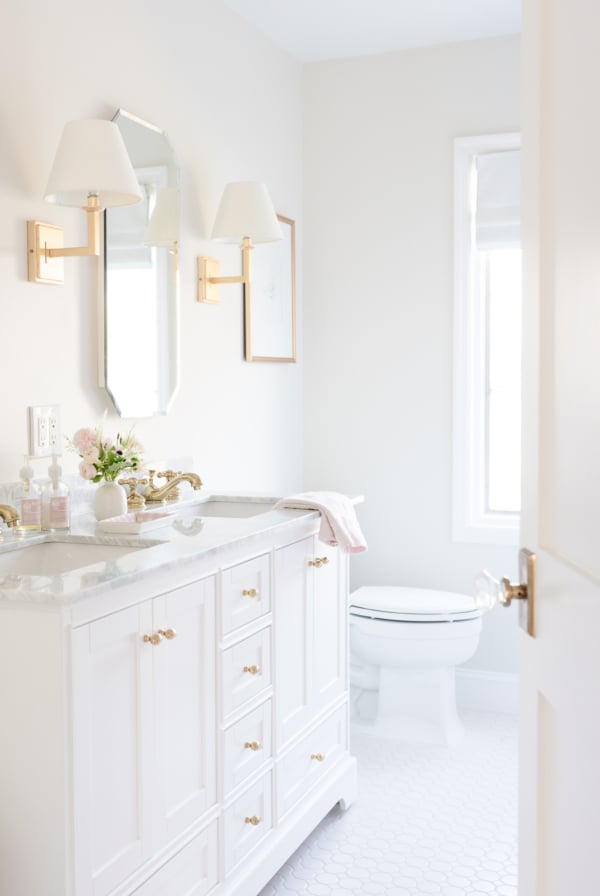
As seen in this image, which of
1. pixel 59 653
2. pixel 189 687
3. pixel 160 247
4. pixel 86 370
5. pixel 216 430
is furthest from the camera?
pixel 216 430

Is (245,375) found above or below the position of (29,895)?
above

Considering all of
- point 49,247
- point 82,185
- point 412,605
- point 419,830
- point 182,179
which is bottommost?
point 419,830

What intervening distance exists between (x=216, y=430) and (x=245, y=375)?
0.97ft

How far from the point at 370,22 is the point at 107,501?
Answer: 211cm

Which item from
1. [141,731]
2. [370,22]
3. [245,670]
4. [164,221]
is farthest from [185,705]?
[370,22]

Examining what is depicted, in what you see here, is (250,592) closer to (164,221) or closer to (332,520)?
(332,520)

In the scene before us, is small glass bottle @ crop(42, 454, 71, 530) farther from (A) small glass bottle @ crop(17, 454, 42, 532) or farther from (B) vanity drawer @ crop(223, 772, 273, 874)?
(B) vanity drawer @ crop(223, 772, 273, 874)

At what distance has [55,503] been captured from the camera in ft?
6.97

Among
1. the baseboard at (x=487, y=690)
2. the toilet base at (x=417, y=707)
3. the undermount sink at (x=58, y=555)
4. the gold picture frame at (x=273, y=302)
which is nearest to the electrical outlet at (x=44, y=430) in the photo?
the undermount sink at (x=58, y=555)

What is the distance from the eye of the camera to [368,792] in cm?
286

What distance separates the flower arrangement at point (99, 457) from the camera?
86.4 inches

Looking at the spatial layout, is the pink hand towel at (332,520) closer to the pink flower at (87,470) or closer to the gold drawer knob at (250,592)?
the gold drawer knob at (250,592)

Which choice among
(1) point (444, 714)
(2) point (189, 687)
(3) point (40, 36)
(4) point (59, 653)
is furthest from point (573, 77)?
(1) point (444, 714)

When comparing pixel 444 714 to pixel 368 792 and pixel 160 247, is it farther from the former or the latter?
pixel 160 247
